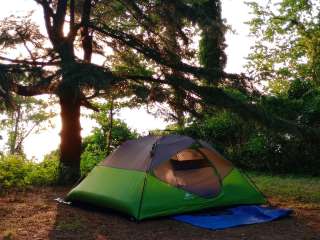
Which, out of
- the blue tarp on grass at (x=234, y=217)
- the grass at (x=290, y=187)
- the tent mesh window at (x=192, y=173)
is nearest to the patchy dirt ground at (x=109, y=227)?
the blue tarp on grass at (x=234, y=217)

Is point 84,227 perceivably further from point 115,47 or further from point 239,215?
point 115,47

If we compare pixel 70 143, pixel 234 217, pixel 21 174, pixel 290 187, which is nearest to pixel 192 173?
pixel 234 217

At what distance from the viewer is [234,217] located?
6676 millimetres

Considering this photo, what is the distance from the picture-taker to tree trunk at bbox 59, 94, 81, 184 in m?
9.85

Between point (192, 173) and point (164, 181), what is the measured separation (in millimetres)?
702

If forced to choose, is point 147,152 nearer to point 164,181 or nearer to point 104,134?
point 164,181

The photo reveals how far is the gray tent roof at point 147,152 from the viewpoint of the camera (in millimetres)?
6996

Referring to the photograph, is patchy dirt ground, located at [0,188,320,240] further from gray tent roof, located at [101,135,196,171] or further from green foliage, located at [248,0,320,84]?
green foliage, located at [248,0,320,84]

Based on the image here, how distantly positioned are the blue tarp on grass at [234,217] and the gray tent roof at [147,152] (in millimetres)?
938

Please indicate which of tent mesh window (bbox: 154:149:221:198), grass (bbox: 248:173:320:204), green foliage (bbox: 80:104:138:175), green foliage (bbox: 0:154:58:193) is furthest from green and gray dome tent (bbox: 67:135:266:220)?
green foliage (bbox: 80:104:138:175)

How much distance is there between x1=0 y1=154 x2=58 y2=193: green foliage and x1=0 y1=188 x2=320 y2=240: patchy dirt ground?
2.11 m

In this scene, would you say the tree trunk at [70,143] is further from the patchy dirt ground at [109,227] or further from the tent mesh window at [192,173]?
the tent mesh window at [192,173]

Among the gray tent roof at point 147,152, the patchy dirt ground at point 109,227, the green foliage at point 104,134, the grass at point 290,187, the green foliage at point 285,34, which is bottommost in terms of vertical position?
the patchy dirt ground at point 109,227

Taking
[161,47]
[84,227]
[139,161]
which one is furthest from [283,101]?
[84,227]
